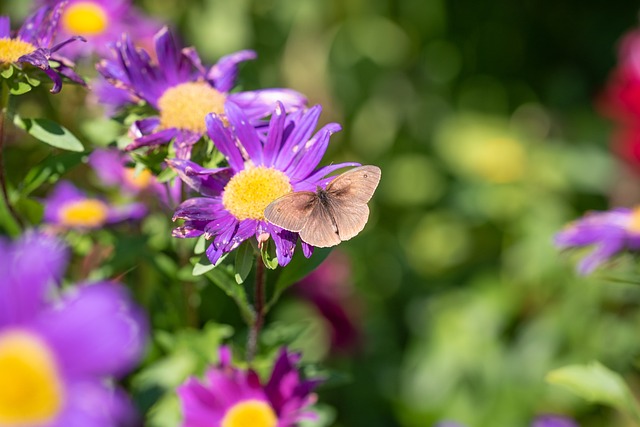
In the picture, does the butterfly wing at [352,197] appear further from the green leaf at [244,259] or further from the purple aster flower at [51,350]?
the purple aster flower at [51,350]

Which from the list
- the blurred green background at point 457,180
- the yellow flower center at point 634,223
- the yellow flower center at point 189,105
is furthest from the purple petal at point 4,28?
the yellow flower center at point 634,223

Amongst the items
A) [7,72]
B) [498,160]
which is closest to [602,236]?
[7,72]

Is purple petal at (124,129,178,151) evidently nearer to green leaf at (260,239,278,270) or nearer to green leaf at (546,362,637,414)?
green leaf at (260,239,278,270)

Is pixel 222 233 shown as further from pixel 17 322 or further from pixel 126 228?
pixel 126 228

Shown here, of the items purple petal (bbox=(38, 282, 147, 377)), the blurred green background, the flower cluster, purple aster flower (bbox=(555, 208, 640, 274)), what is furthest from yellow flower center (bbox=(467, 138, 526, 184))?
purple petal (bbox=(38, 282, 147, 377))

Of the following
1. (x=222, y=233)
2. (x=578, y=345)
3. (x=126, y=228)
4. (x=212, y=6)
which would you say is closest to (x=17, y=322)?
(x=222, y=233)

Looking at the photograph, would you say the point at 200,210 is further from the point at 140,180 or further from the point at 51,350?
the point at 140,180

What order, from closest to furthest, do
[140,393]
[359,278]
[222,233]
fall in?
[222,233] < [140,393] < [359,278]
